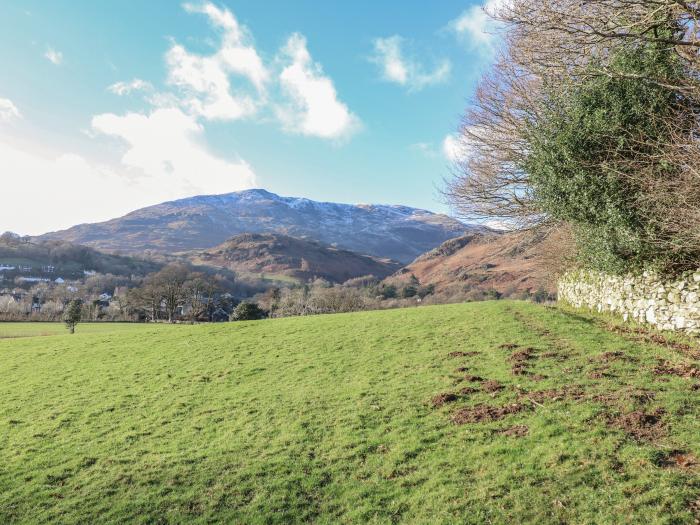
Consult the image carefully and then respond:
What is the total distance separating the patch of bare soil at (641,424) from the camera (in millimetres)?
8352

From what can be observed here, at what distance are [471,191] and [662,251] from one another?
12.7 meters

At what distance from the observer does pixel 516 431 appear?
9.41 metres

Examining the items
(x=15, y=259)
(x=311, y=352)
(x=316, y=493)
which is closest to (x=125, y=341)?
(x=311, y=352)

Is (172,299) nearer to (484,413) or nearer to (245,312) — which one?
(245,312)

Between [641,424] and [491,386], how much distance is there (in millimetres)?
4093

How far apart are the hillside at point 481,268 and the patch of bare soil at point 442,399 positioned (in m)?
18.2

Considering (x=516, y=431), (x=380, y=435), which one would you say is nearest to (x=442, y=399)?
(x=380, y=435)

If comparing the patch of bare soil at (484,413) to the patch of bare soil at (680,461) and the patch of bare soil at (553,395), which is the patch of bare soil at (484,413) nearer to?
the patch of bare soil at (553,395)

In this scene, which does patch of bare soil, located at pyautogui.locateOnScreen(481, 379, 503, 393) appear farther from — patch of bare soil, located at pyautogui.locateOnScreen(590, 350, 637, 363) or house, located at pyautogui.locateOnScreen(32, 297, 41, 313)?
house, located at pyautogui.locateOnScreen(32, 297, 41, 313)

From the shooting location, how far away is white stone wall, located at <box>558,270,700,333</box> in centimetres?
1533

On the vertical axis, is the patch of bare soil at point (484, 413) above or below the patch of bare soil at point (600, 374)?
below

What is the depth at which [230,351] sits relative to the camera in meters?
22.0

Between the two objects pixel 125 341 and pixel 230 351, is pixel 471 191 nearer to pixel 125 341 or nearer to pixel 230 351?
pixel 230 351

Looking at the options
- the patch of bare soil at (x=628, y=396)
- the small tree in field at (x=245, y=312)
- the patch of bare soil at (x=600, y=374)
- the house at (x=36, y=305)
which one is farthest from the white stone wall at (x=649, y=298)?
the house at (x=36, y=305)
